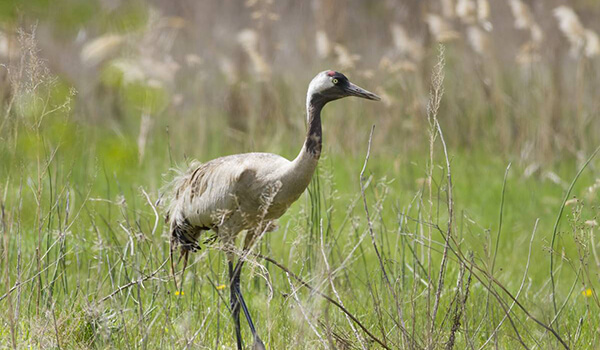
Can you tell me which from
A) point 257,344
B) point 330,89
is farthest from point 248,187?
point 257,344

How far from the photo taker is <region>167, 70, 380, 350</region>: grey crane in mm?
3867

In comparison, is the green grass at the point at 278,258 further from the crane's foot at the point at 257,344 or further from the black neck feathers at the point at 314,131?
the black neck feathers at the point at 314,131

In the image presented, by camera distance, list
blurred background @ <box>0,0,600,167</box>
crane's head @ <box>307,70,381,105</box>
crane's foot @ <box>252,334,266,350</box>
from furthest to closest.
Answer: blurred background @ <box>0,0,600,167</box>, crane's head @ <box>307,70,381,105</box>, crane's foot @ <box>252,334,266,350</box>

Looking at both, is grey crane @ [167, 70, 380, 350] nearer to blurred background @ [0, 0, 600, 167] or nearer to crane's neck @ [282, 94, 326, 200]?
crane's neck @ [282, 94, 326, 200]

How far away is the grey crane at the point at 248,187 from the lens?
3867 millimetres

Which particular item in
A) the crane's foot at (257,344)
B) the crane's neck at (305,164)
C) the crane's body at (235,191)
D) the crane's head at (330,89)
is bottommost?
the crane's foot at (257,344)

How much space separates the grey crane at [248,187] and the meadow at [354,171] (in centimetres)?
16

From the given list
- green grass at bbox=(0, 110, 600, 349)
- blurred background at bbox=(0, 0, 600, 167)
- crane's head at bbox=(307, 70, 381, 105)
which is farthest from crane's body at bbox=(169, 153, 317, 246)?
blurred background at bbox=(0, 0, 600, 167)

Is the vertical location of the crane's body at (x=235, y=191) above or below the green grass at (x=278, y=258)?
above

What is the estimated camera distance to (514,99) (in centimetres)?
908

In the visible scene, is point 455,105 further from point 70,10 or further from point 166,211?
point 70,10

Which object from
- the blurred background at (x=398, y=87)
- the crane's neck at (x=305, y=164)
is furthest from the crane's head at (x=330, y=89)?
the blurred background at (x=398, y=87)

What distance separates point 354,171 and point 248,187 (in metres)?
3.04

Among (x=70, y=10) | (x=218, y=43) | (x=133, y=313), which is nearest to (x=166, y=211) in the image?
(x=133, y=313)
